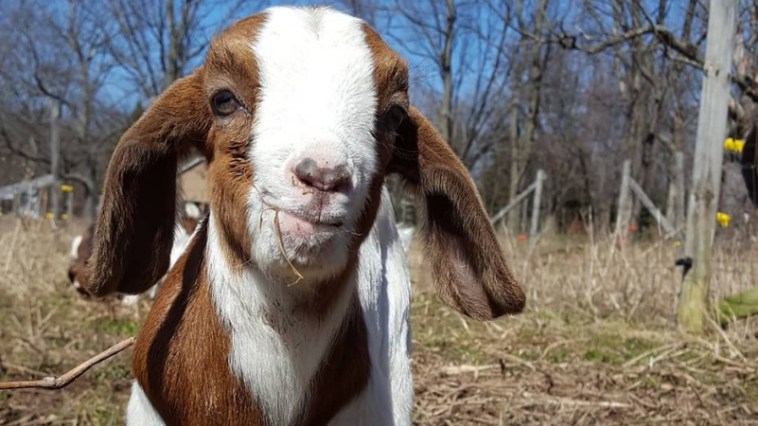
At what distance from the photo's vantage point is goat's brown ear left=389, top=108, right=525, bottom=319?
2924 mm

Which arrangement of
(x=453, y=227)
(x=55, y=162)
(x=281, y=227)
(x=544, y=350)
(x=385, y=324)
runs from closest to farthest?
(x=281, y=227) → (x=453, y=227) → (x=385, y=324) → (x=544, y=350) → (x=55, y=162)

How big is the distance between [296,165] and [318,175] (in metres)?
0.07

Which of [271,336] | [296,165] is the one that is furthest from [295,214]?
[271,336]

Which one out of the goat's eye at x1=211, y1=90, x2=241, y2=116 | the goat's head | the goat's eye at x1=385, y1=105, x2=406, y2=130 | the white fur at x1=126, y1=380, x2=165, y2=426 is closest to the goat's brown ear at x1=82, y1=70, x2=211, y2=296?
the goat's head

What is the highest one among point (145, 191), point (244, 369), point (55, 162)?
point (145, 191)

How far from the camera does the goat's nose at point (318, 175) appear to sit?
205 cm

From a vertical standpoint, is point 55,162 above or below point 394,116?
below

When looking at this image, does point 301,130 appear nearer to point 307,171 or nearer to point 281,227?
point 307,171

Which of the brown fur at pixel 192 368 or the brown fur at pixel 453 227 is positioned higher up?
the brown fur at pixel 453 227

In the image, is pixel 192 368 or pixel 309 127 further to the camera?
pixel 192 368

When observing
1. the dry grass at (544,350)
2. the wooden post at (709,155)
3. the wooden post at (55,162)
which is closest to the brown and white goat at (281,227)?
the dry grass at (544,350)

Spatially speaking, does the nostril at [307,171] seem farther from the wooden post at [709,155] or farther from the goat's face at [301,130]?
the wooden post at [709,155]

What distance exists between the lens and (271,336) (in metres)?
2.69

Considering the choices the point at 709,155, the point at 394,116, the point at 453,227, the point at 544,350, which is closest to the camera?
the point at 394,116
